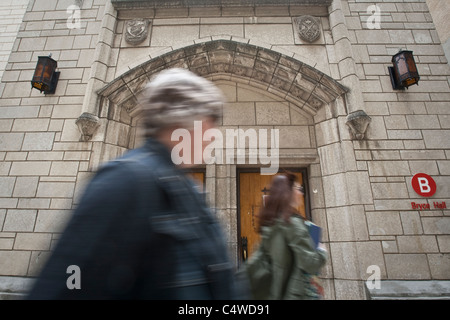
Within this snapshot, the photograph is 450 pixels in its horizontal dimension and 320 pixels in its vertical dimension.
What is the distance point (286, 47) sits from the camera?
4.14m

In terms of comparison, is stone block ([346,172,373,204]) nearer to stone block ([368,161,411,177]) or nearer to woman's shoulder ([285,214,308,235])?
stone block ([368,161,411,177])

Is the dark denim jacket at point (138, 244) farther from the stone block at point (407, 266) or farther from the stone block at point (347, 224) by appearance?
the stone block at point (407, 266)

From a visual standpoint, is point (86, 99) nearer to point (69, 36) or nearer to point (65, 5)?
point (69, 36)

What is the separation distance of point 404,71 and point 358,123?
123 cm

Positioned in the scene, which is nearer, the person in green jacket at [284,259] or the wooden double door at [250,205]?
the person in green jacket at [284,259]

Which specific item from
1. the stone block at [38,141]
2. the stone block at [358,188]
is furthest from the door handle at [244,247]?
the stone block at [38,141]

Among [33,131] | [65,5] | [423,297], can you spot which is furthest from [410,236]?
[65,5]

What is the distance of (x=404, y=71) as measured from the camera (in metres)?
3.66

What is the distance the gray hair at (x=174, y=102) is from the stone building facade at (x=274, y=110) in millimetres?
2932

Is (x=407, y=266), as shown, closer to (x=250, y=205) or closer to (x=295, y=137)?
(x=250, y=205)

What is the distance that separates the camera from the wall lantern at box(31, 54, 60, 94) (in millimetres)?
3764

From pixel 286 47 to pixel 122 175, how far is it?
4.31 metres

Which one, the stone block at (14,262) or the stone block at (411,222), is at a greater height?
the stone block at (411,222)

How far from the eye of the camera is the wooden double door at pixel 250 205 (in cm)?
363
